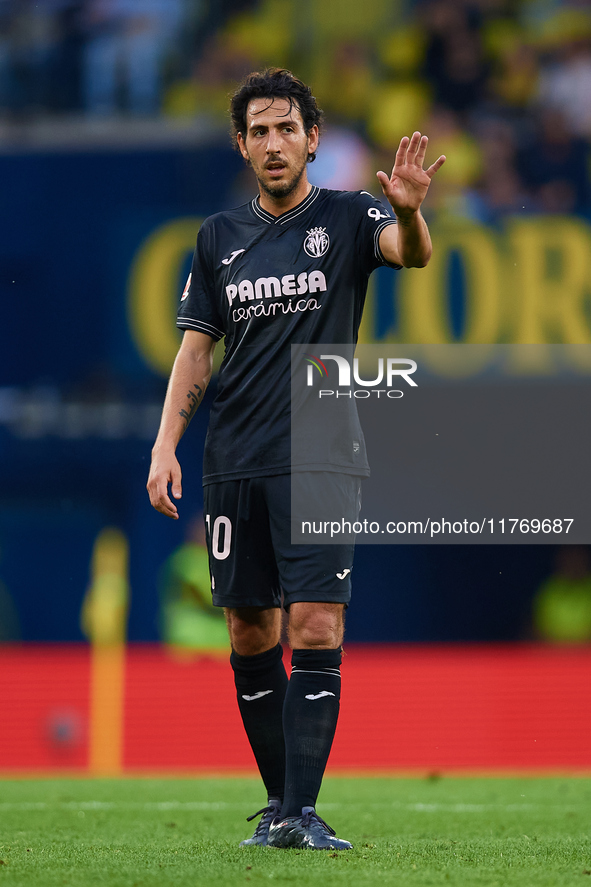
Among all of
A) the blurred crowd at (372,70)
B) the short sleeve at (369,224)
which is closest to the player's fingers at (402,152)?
the short sleeve at (369,224)

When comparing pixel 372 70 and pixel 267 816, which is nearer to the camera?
pixel 267 816

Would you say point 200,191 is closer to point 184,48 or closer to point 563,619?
point 184,48

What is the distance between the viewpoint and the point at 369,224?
3.63 meters

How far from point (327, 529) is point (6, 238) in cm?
966

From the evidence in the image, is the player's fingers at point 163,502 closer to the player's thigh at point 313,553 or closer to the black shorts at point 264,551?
the black shorts at point 264,551

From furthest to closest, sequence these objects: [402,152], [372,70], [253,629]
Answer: [372,70] < [253,629] < [402,152]

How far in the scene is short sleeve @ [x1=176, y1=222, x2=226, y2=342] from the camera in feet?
12.7

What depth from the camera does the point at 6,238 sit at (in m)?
12.4

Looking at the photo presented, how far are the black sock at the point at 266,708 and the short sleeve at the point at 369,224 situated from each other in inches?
46.6

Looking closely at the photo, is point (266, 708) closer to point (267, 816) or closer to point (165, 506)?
point (267, 816)

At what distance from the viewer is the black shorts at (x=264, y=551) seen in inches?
135

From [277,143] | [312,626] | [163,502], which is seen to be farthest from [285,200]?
[312,626]

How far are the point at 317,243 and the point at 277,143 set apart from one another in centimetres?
31

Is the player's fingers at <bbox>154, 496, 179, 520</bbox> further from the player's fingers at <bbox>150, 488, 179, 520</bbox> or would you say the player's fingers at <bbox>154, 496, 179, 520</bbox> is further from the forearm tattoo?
the forearm tattoo
